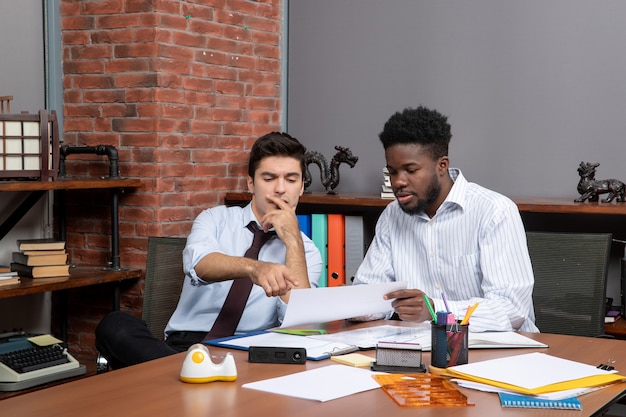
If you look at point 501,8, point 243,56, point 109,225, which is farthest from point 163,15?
point 501,8

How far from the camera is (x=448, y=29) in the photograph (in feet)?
12.7

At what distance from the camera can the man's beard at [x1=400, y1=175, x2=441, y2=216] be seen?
8.90ft

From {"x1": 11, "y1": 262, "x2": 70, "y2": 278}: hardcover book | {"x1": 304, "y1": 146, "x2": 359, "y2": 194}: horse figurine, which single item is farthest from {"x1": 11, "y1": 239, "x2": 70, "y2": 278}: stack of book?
{"x1": 304, "y1": 146, "x2": 359, "y2": 194}: horse figurine

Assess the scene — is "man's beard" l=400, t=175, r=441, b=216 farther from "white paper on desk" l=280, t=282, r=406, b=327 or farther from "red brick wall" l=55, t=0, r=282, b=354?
"red brick wall" l=55, t=0, r=282, b=354

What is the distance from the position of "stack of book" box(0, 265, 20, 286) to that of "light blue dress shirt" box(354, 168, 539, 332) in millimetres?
1359

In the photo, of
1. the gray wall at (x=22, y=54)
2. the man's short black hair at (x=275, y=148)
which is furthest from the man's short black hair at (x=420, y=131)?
the gray wall at (x=22, y=54)

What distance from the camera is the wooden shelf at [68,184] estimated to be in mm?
3125

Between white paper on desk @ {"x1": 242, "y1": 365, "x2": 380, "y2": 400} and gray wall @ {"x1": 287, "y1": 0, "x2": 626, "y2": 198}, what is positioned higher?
gray wall @ {"x1": 287, "y1": 0, "x2": 626, "y2": 198}

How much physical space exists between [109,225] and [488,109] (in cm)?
180

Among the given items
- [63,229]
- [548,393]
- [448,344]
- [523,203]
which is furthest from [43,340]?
[548,393]

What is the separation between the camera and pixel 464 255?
270 centimetres

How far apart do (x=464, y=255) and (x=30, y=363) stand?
168 cm

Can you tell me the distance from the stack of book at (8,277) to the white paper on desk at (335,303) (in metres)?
1.53

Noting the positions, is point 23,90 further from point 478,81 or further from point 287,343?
point 287,343
